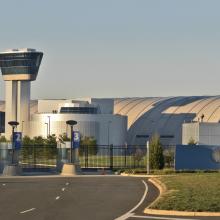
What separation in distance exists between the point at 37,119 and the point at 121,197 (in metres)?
139

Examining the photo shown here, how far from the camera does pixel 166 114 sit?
172000mm

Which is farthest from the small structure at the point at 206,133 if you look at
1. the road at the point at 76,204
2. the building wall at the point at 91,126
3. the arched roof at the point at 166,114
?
the road at the point at 76,204

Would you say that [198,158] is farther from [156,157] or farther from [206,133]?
[206,133]

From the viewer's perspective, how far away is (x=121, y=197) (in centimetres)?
3359

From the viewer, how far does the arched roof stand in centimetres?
16538

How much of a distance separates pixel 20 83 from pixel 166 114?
111 feet

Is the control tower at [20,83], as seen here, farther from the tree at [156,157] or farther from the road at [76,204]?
the road at [76,204]

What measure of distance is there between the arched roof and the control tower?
23.6 m

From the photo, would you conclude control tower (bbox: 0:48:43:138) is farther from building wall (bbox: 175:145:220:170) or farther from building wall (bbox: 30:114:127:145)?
building wall (bbox: 175:145:220:170)

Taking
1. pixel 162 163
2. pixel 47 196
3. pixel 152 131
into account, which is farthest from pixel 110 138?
pixel 47 196

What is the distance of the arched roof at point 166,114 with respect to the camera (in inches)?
6511

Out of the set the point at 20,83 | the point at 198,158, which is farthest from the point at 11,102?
the point at 198,158

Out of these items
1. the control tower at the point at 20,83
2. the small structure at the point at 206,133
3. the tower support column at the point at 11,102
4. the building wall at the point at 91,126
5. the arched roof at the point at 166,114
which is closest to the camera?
the small structure at the point at 206,133

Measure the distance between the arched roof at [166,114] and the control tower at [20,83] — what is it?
23.6 meters
